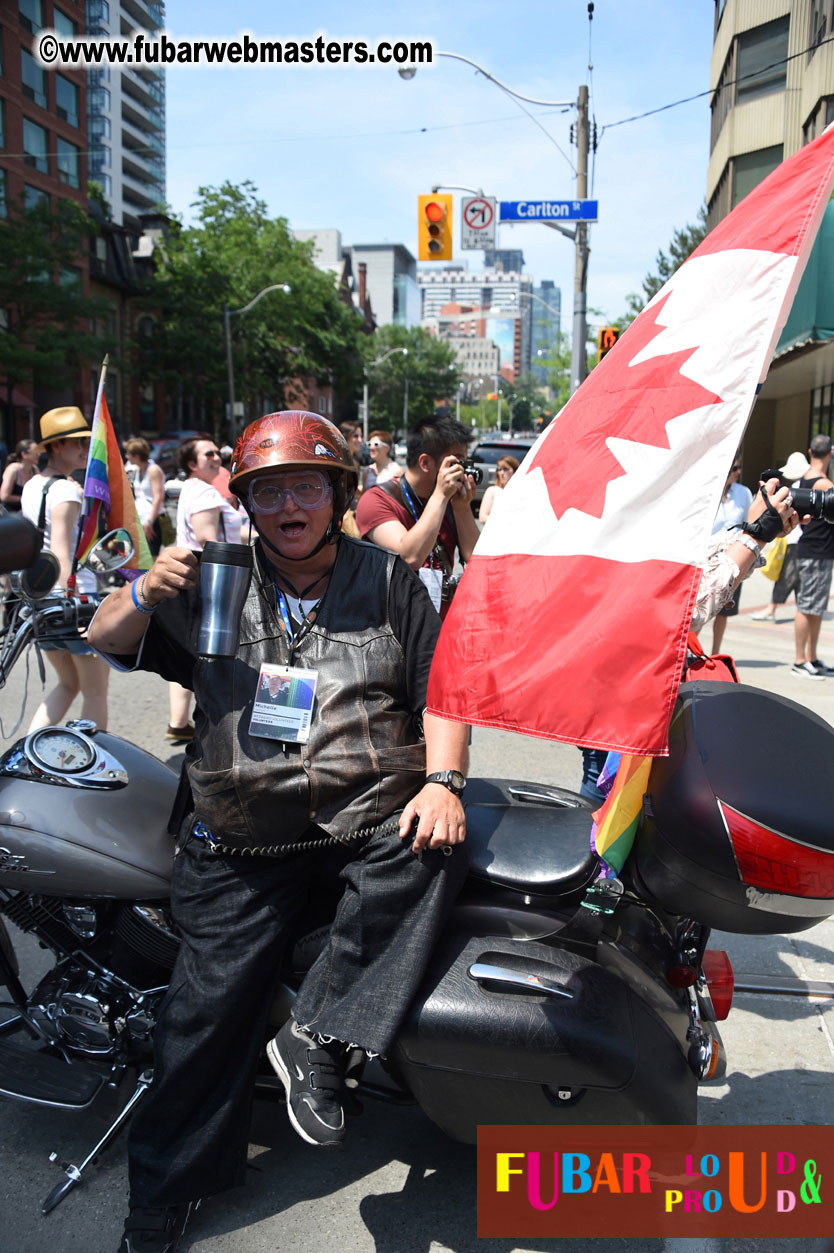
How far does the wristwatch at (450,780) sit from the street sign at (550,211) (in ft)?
45.5

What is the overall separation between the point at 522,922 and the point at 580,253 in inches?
646

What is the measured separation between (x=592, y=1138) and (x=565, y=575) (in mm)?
1269

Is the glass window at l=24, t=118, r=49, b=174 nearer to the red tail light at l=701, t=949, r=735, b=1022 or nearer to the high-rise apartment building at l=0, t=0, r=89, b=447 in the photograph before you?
the high-rise apartment building at l=0, t=0, r=89, b=447

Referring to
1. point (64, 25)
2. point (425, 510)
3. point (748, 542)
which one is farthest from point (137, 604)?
point (64, 25)

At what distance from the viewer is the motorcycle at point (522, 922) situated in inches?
75.2

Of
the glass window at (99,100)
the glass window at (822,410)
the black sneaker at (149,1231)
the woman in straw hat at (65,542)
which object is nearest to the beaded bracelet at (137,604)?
the black sneaker at (149,1231)

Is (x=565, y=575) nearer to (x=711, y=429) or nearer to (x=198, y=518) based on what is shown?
(x=711, y=429)

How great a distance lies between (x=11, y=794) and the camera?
2488 millimetres

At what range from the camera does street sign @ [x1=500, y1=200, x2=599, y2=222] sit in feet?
46.9

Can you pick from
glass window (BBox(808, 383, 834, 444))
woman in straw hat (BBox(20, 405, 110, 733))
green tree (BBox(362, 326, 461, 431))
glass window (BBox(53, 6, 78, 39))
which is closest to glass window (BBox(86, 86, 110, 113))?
green tree (BBox(362, 326, 461, 431))

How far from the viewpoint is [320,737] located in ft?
7.27

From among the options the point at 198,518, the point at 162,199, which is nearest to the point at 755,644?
the point at 198,518

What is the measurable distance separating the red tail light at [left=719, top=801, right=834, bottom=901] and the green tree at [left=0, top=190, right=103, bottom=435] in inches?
1296

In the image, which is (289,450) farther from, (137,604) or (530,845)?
(530,845)
